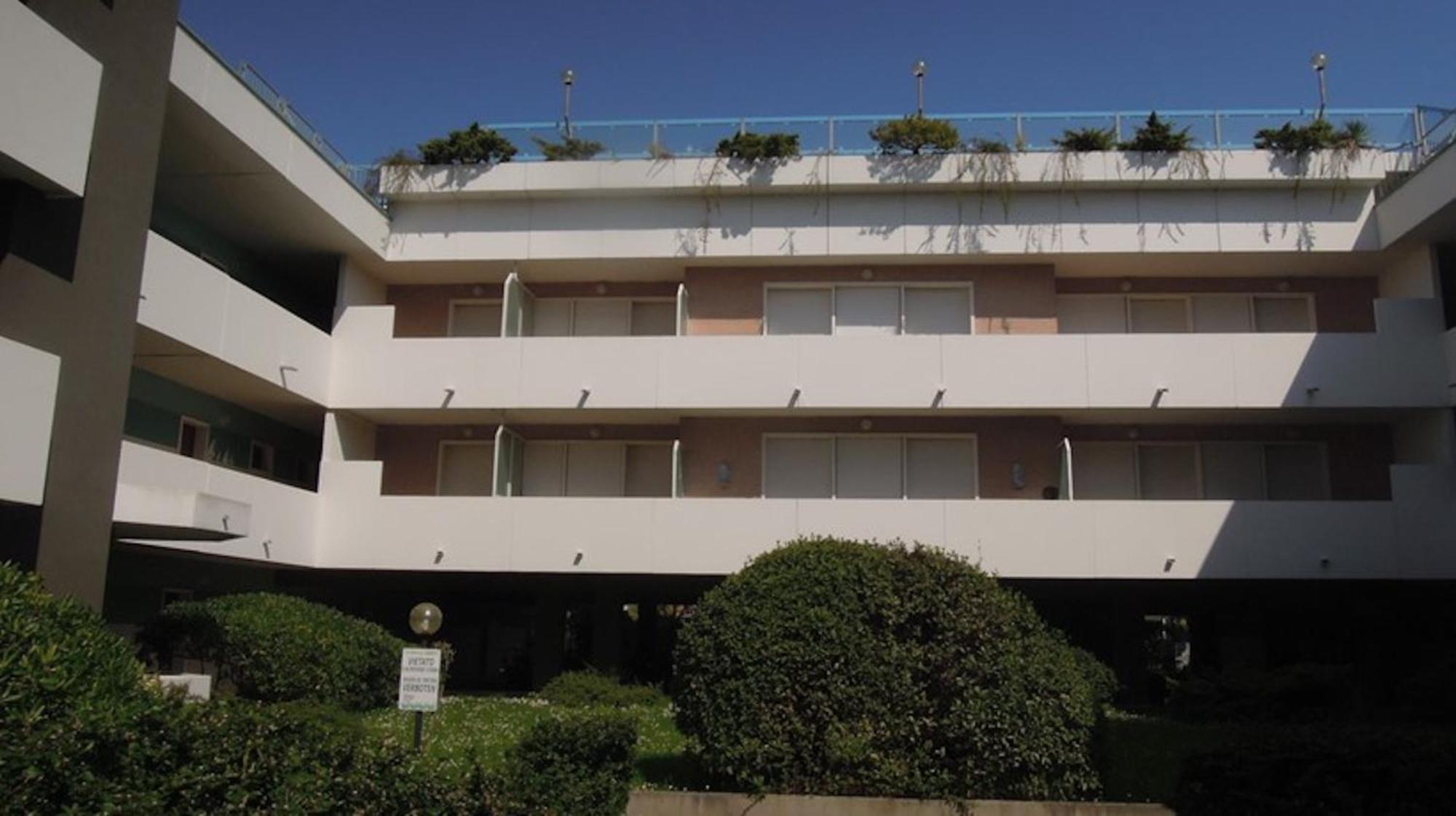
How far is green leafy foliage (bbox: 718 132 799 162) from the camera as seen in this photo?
22688 mm

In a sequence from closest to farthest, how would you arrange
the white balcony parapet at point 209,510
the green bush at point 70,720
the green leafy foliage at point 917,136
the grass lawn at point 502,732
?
1. the green bush at point 70,720
2. the grass lawn at point 502,732
3. the white balcony parapet at point 209,510
4. the green leafy foliage at point 917,136

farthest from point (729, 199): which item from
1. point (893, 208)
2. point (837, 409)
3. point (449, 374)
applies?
point (449, 374)

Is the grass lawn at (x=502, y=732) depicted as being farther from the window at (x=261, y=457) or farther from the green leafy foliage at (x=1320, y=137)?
the green leafy foliage at (x=1320, y=137)

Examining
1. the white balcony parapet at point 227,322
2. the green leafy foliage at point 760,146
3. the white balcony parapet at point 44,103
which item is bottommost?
the white balcony parapet at point 227,322

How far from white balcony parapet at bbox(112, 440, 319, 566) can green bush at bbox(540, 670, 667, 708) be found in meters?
5.24

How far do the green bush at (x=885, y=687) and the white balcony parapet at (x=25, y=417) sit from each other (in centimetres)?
720

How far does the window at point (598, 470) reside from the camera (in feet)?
79.0

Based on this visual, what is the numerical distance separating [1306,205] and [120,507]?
65.6 ft

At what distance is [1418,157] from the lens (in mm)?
21844

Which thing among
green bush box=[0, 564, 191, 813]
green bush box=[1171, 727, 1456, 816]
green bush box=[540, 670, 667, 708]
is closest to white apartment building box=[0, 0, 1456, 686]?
green bush box=[540, 670, 667, 708]

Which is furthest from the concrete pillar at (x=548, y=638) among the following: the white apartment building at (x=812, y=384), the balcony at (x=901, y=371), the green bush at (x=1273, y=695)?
the green bush at (x=1273, y=695)

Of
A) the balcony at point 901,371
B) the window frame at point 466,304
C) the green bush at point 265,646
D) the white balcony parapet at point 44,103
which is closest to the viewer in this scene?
the white balcony parapet at point 44,103

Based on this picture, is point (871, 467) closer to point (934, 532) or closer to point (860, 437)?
point (860, 437)

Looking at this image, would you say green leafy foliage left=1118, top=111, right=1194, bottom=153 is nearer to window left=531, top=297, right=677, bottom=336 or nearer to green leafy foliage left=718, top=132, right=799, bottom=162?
green leafy foliage left=718, top=132, right=799, bottom=162
